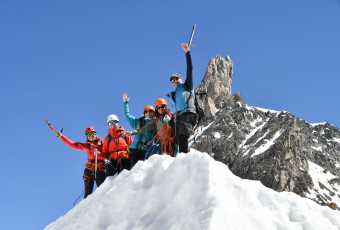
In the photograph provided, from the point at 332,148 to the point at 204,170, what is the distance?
21270 cm

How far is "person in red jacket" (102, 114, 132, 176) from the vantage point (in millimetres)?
10867

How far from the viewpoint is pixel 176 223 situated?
212 inches

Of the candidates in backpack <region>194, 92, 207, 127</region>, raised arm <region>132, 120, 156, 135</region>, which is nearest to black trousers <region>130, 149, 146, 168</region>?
raised arm <region>132, 120, 156, 135</region>

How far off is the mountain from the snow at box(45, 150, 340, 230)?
326 feet

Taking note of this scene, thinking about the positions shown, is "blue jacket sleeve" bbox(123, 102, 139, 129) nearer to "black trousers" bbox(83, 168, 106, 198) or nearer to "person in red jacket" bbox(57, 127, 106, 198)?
"person in red jacket" bbox(57, 127, 106, 198)

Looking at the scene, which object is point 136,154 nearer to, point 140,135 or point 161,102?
point 140,135

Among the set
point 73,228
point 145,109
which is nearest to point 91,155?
point 145,109

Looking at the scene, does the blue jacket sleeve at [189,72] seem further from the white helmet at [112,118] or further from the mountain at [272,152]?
the mountain at [272,152]

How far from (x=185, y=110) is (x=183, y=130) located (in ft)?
1.78

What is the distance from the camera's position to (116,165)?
10883 mm

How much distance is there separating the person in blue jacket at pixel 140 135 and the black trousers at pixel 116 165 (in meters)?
0.32

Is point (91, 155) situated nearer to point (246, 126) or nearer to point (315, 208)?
point (315, 208)

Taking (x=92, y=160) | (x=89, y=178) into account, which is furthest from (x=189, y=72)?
(x=89, y=178)

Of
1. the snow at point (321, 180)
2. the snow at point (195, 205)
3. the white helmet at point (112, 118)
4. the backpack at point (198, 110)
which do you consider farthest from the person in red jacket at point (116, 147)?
the snow at point (321, 180)
